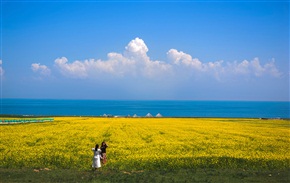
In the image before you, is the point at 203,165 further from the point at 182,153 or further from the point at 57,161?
the point at 57,161

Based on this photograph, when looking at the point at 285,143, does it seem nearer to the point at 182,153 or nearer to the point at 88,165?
the point at 182,153

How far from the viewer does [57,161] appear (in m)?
24.1

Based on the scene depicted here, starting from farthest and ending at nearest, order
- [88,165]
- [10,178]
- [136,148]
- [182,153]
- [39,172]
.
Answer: [136,148]
[182,153]
[88,165]
[39,172]
[10,178]

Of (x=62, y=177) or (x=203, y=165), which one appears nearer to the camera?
(x=62, y=177)

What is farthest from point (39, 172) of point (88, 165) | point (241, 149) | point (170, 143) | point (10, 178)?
Result: point (241, 149)

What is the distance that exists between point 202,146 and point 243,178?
11559 millimetres

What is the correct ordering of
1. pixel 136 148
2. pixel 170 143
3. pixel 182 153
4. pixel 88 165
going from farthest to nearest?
pixel 170 143, pixel 136 148, pixel 182 153, pixel 88 165

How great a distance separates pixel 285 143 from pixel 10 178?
29.7m

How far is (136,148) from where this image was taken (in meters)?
30.0

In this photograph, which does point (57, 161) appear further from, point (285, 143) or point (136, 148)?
point (285, 143)

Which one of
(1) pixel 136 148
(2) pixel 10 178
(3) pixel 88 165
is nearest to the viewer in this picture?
(2) pixel 10 178

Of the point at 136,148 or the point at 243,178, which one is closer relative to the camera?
the point at 243,178

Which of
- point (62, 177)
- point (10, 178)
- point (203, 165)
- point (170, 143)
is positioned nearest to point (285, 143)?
point (170, 143)

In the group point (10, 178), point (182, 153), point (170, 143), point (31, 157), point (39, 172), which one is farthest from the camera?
point (170, 143)
